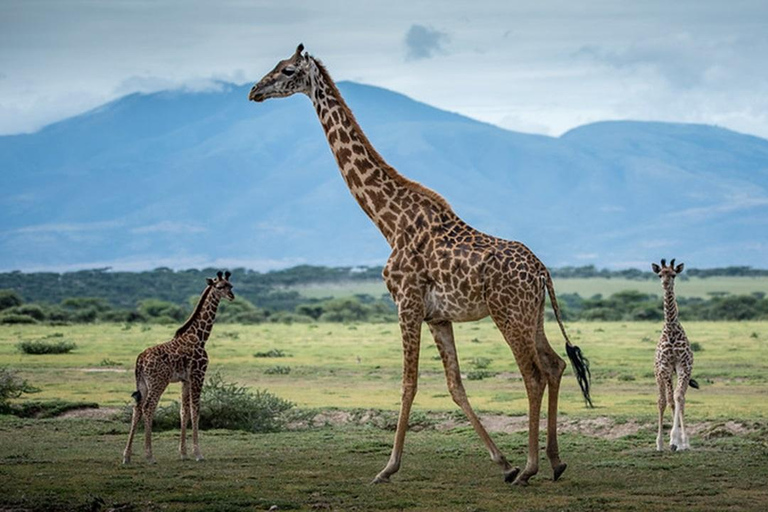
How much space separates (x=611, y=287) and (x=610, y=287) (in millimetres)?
256

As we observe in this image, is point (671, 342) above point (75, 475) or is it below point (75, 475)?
above

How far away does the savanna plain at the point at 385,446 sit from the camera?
37.8 feet

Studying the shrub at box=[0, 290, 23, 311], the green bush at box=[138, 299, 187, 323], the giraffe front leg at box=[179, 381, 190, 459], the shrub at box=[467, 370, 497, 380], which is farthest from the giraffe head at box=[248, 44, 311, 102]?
the shrub at box=[0, 290, 23, 311]

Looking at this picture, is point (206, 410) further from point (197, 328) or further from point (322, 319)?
point (322, 319)

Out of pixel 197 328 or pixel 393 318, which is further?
pixel 393 318

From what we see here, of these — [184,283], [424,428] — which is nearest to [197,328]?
[424,428]

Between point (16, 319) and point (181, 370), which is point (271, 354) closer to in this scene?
point (16, 319)

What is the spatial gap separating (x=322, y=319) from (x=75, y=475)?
50.8m

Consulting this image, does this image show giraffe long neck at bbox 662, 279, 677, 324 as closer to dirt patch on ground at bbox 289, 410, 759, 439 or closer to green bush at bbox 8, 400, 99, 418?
dirt patch on ground at bbox 289, 410, 759, 439

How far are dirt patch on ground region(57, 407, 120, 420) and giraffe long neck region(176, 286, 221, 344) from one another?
182 inches

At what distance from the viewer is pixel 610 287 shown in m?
128

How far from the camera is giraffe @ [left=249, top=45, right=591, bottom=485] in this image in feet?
40.7

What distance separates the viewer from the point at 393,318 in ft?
206

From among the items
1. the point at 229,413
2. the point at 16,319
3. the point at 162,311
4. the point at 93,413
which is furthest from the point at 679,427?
the point at 162,311
